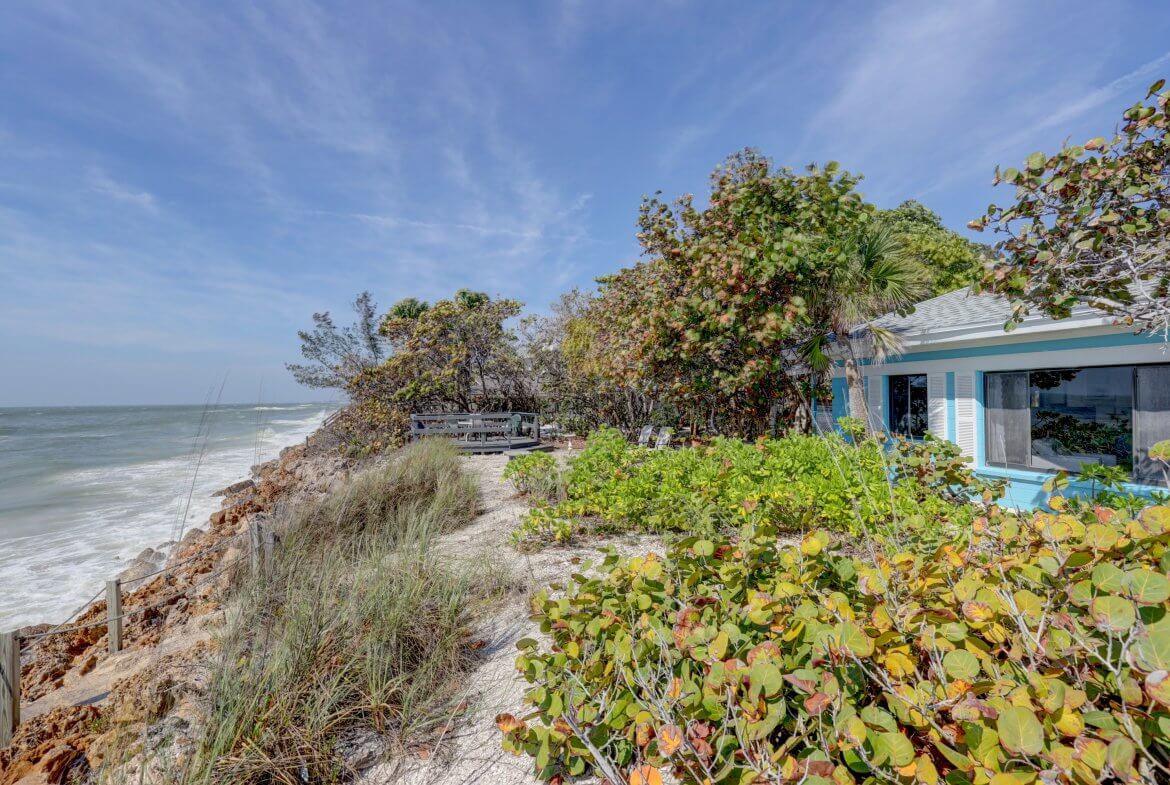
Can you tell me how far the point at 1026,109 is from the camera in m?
7.30

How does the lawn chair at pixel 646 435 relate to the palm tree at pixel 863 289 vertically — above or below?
below

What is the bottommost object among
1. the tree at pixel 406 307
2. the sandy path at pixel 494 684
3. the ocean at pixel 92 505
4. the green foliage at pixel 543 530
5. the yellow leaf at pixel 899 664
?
the ocean at pixel 92 505

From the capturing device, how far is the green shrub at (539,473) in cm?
725

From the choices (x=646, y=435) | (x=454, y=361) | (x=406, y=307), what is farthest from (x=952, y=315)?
(x=406, y=307)

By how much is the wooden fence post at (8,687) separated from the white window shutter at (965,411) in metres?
10.2

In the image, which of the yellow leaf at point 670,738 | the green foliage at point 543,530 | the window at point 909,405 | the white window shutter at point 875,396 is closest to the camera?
the yellow leaf at point 670,738

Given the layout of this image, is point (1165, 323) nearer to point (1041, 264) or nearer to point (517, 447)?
point (1041, 264)

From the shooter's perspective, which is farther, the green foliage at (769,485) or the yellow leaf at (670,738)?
the green foliage at (769,485)

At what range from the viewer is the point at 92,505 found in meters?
11.7

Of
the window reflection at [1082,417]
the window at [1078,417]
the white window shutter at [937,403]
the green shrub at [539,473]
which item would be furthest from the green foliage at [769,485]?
the white window shutter at [937,403]

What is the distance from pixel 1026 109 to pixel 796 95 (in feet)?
11.3

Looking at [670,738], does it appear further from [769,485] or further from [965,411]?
[965,411]

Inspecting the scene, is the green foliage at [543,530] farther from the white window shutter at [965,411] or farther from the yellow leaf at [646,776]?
the white window shutter at [965,411]

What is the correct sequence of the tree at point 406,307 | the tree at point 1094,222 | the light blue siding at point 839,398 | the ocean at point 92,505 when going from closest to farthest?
1. the tree at point 1094,222
2. the ocean at point 92,505
3. the light blue siding at point 839,398
4. the tree at point 406,307
